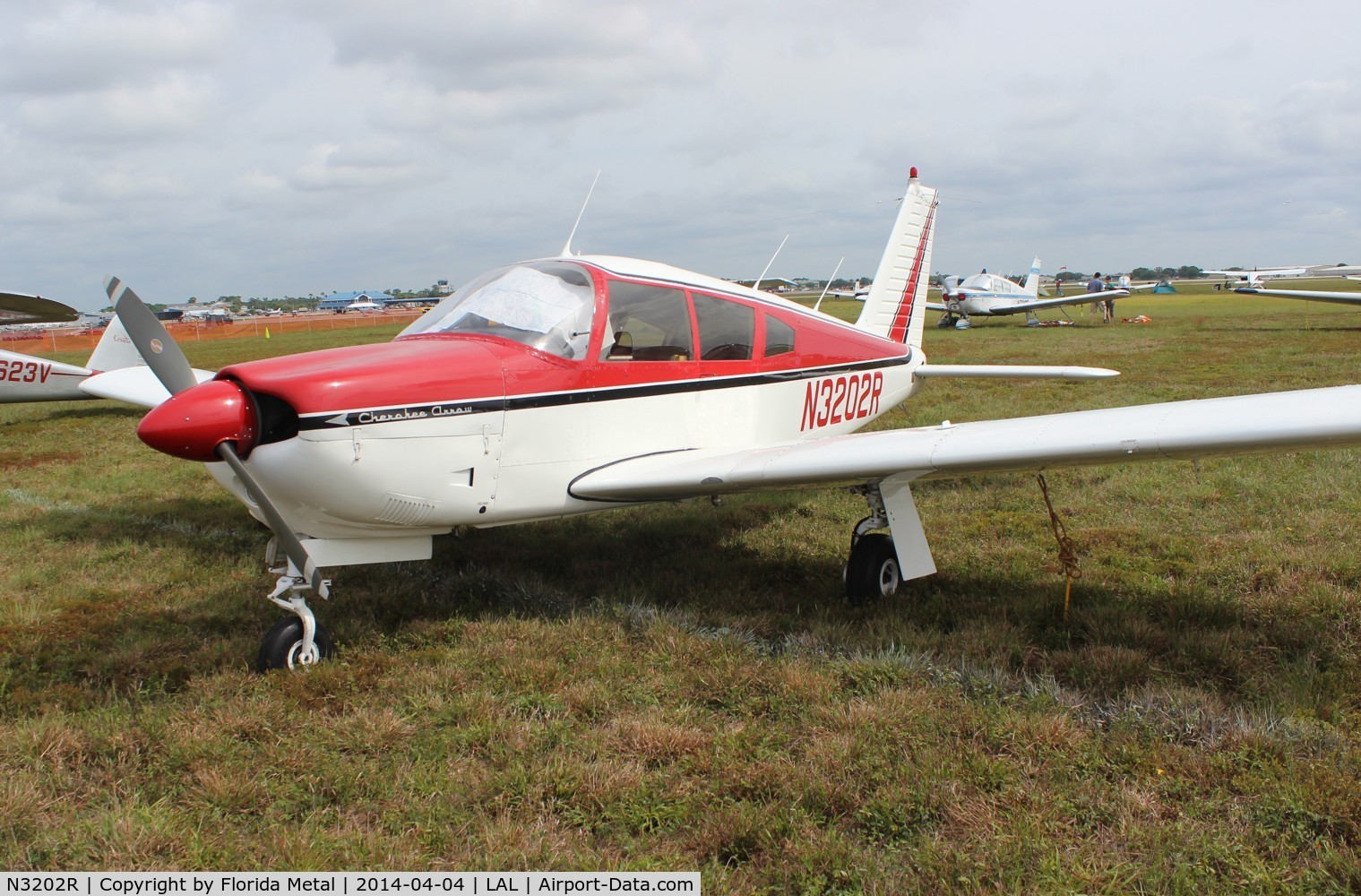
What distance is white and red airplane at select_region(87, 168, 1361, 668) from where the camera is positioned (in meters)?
3.75

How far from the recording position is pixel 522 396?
4496 mm

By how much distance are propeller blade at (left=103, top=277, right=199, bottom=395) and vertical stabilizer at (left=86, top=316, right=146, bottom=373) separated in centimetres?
967

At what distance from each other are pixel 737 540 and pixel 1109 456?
3.06m

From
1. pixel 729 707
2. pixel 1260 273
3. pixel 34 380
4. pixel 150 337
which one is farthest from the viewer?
pixel 1260 273

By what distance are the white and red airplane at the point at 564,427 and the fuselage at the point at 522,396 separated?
0.01 meters

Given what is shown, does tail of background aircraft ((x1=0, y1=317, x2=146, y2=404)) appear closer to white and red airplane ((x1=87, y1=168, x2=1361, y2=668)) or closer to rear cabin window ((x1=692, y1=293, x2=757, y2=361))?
white and red airplane ((x1=87, y1=168, x2=1361, y2=668))

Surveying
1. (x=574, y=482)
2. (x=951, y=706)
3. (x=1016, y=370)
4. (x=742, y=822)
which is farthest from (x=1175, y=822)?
(x=1016, y=370)

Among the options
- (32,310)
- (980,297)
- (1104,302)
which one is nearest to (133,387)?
(32,310)

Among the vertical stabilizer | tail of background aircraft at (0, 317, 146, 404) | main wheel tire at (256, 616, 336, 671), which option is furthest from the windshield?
the vertical stabilizer

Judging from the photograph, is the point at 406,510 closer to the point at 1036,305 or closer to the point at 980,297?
the point at 980,297

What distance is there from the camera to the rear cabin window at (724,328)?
5.48 metres

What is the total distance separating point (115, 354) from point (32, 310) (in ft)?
13.6

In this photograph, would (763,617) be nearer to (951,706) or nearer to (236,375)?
(951,706)
